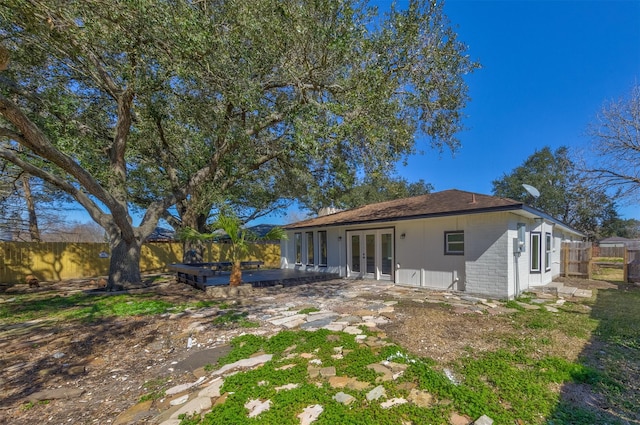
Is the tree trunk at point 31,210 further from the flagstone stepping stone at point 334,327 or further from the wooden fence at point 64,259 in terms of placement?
the flagstone stepping stone at point 334,327

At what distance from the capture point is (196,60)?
6.64m

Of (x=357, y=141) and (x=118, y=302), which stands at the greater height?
(x=357, y=141)

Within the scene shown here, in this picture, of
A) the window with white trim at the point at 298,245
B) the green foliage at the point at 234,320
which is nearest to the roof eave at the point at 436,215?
the window with white trim at the point at 298,245

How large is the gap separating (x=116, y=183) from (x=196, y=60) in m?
5.14

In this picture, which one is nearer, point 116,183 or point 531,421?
point 531,421

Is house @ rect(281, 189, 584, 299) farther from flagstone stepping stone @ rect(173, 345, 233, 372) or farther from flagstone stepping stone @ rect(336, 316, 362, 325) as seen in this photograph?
flagstone stepping stone @ rect(173, 345, 233, 372)

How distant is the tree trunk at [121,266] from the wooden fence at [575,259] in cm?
1771

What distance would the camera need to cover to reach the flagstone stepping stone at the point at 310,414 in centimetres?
279

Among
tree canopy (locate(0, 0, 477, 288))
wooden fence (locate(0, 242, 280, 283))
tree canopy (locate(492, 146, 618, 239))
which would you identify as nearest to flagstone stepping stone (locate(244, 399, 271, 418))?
tree canopy (locate(0, 0, 477, 288))

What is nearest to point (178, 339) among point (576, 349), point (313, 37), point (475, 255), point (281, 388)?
point (281, 388)

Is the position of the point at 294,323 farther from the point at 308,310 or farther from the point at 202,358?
the point at 202,358

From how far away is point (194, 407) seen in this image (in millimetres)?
3107

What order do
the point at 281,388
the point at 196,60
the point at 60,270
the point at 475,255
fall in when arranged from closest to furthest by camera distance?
the point at 281,388 < the point at 196,60 < the point at 475,255 < the point at 60,270

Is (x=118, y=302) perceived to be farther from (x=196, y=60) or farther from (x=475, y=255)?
(x=475, y=255)
